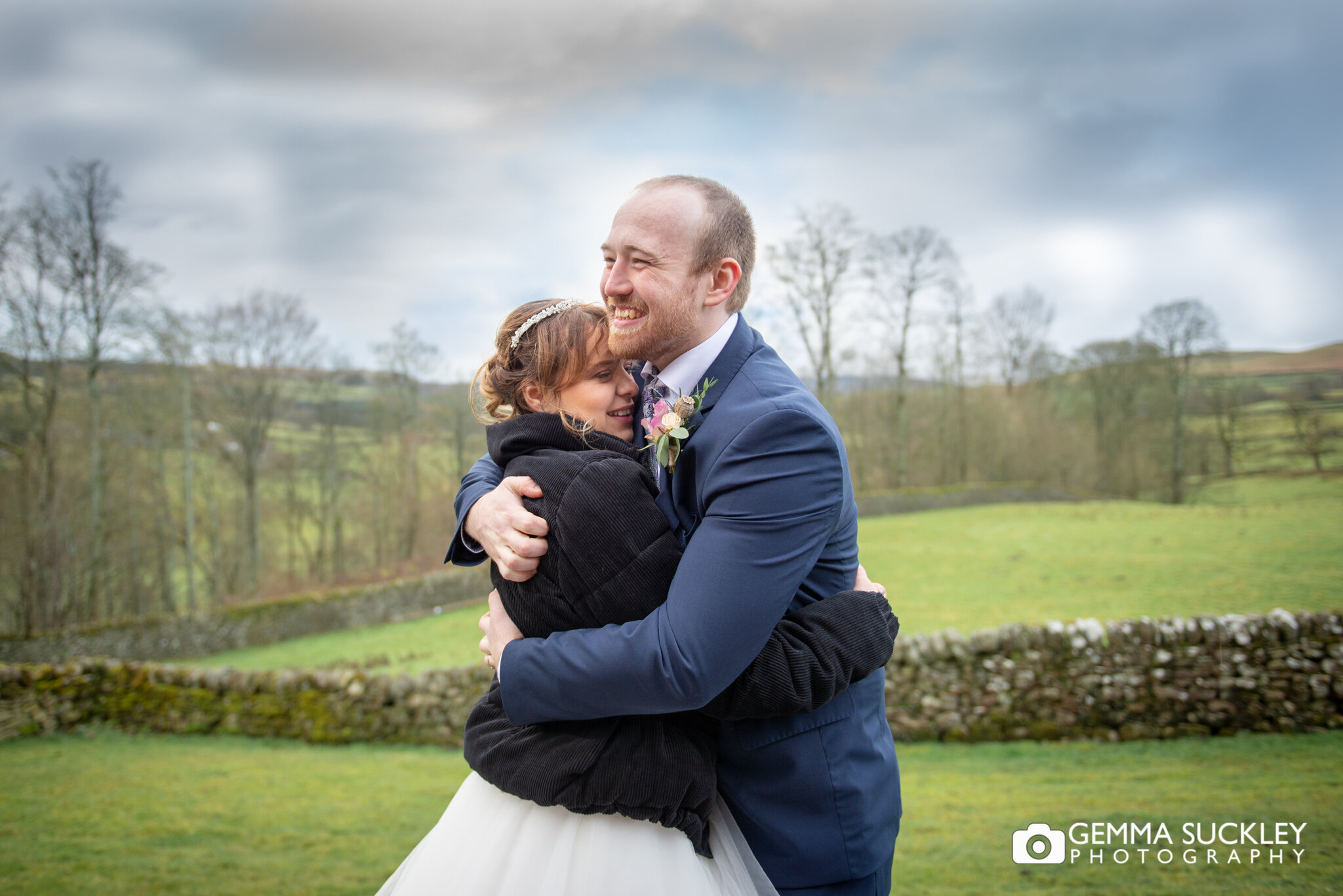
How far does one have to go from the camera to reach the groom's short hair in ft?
→ 6.09

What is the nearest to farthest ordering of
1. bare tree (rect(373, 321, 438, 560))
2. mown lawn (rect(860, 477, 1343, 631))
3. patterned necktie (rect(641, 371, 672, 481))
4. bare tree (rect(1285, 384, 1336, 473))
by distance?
patterned necktie (rect(641, 371, 672, 481))
mown lawn (rect(860, 477, 1343, 631))
bare tree (rect(1285, 384, 1336, 473))
bare tree (rect(373, 321, 438, 560))

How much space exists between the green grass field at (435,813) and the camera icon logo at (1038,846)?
0.24 feet

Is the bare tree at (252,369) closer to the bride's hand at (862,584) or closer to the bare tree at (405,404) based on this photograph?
the bare tree at (405,404)

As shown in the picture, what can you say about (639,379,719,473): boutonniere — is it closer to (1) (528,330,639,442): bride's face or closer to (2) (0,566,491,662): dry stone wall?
(1) (528,330,639,442): bride's face

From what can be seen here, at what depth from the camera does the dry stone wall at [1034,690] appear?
7.91 m

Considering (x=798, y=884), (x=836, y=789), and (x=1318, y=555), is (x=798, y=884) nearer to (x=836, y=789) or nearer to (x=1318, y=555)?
(x=836, y=789)

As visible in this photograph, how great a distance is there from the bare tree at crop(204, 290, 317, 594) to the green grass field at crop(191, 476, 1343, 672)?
44.3 feet

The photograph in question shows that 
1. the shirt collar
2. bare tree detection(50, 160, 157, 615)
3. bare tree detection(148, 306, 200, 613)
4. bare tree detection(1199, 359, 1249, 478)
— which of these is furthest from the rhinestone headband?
bare tree detection(1199, 359, 1249, 478)

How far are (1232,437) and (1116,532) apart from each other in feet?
32.4

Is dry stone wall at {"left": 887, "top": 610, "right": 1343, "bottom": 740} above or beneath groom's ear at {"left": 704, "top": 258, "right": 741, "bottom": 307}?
beneath

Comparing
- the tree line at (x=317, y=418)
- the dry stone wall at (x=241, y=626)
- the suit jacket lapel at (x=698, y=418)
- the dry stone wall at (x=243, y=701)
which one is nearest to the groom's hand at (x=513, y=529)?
the suit jacket lapel at (x=698, y=418)

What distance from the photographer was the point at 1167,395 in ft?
115

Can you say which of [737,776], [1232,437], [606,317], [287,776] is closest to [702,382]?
[606,317]

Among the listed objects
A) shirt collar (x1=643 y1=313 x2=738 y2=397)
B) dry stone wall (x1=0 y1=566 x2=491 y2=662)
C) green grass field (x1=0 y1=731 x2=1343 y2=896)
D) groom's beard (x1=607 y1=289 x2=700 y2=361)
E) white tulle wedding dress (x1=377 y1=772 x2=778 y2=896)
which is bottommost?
dry stone wall (x1=0 y1=566 x2=491 y2=662)
